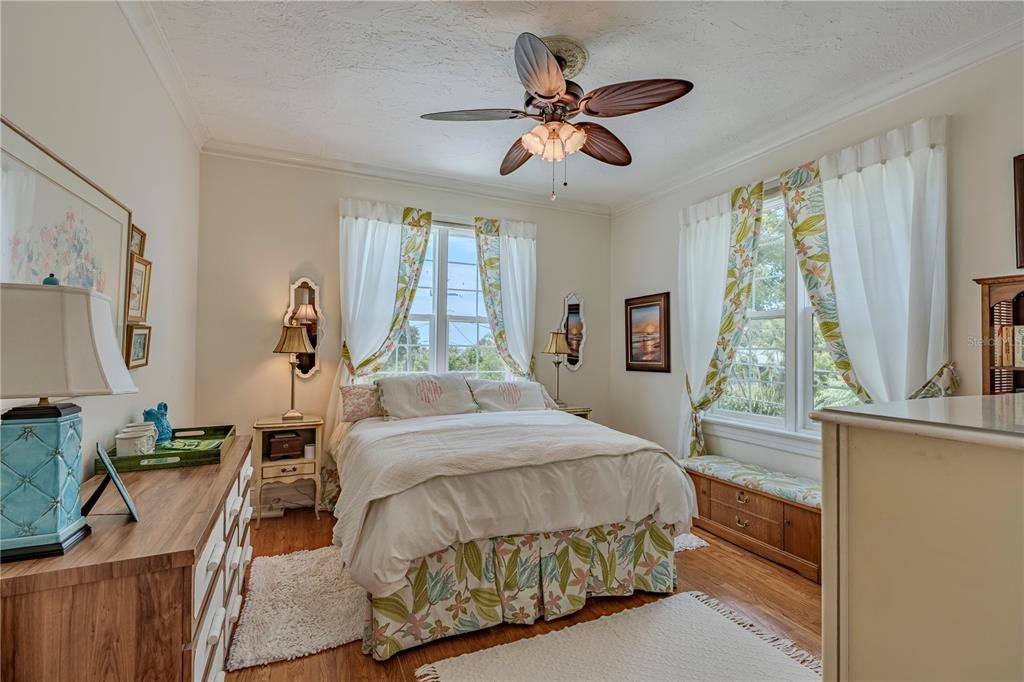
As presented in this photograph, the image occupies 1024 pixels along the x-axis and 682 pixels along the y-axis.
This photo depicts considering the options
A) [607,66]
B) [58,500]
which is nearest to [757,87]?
[607,66]

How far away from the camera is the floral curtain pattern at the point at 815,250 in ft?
8.91

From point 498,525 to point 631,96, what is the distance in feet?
6.68

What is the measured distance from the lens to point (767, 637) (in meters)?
2.04

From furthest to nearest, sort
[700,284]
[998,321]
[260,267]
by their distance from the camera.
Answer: [700,284] → [260,267] → [998,321]

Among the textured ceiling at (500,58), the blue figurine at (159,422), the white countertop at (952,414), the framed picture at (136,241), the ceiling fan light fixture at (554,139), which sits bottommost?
the blue figurine at (159,422)

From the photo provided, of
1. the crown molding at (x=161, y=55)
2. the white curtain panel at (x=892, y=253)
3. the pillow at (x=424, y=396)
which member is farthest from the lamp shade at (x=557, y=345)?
the crown molding at (x=161, y=55)

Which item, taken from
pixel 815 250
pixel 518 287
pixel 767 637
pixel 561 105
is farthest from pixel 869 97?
pixel 767 637

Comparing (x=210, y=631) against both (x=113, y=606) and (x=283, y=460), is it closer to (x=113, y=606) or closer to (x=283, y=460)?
(x=113, y=606)

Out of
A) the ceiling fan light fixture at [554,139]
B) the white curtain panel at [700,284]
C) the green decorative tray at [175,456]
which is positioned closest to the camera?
the green decorative tray at [175,456]

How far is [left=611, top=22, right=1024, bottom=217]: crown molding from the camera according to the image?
7.11 feet

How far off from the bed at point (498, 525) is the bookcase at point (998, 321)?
1.42 m

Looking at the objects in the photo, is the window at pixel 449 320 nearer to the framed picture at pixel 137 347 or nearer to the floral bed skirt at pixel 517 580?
the framed picture at pixel 137 347

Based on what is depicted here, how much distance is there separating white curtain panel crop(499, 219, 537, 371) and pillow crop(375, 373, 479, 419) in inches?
33.0

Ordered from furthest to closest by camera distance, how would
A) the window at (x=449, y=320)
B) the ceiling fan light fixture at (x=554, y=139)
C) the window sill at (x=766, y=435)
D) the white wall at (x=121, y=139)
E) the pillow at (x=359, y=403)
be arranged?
the window at (x=449, y=320)
the pillow at (x=359, y=403)
the window sill at (x=766, y=435)
the ceiling fan light fixture at (x=554, y=139)
the white wall at (x=121, y=139)
